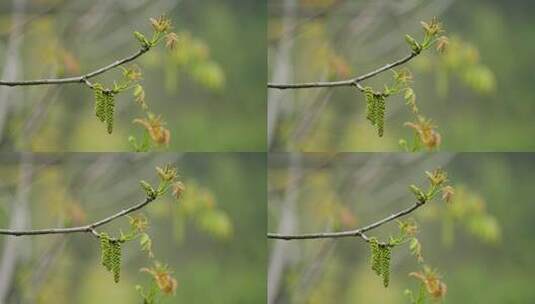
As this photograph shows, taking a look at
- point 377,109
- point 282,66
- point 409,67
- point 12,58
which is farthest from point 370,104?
point 12,58

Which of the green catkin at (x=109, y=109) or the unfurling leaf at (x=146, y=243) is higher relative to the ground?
the green catkin at (x=109, y=109)

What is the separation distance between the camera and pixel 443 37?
277 centimetres

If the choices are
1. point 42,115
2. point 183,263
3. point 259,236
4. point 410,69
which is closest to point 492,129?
point 410,69

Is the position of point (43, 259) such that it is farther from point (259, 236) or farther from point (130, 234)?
point (259, 236)

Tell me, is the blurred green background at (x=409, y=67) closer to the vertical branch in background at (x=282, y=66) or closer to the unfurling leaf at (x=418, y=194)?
the vertical branch in background at (x=282, y=66)

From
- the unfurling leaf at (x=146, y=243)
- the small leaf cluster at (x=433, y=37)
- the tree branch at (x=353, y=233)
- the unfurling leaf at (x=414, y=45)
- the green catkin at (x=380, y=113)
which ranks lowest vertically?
the unfurling leaf at (x=146, y=243)

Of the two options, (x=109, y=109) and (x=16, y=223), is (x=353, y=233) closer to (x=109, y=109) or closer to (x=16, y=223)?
(x=109, y=109)

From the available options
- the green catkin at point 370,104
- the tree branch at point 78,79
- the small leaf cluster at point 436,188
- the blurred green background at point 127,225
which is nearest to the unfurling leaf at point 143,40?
the tree branch at point 78,79

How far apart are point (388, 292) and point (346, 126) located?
456 millimetres

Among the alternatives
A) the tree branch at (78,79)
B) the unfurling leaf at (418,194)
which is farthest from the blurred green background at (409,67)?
the tree branch at (78,79)

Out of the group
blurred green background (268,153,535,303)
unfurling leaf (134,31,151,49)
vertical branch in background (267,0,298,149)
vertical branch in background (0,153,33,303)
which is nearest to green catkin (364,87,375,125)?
blurred green background (268,153,535,303)

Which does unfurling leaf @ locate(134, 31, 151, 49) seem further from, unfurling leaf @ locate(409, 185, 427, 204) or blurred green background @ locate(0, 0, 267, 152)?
unfurling leaf @ locate(409, 185, 427, 204)

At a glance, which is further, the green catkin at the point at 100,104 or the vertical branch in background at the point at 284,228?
the vertical branch in background at the point at 284,228

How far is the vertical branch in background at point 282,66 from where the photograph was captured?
281cm
